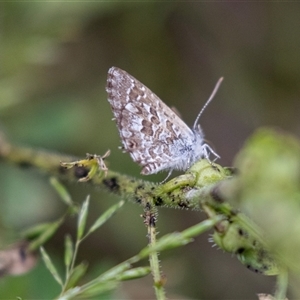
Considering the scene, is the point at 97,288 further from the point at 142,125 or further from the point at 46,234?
the point at 142,125

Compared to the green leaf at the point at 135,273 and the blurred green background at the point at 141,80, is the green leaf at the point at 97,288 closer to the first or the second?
the green leaf at the point at 135,273

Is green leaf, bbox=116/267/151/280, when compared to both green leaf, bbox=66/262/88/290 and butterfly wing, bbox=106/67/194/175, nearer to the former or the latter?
green leaf, bbox=66/262/88/290

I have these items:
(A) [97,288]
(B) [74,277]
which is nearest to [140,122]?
(B) [74,277]

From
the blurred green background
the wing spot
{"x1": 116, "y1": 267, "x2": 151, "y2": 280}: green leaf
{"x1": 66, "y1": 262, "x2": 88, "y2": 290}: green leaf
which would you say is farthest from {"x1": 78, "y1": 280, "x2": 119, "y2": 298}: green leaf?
the blurred green background

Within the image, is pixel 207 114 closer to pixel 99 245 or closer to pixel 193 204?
pixel 99 245

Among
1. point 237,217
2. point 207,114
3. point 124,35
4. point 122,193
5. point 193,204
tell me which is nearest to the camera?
point 237,217

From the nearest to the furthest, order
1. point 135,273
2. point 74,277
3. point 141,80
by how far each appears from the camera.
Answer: point 135,273 < point 74,277 < point 141,80

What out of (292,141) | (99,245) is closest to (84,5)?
A: (99,245)
